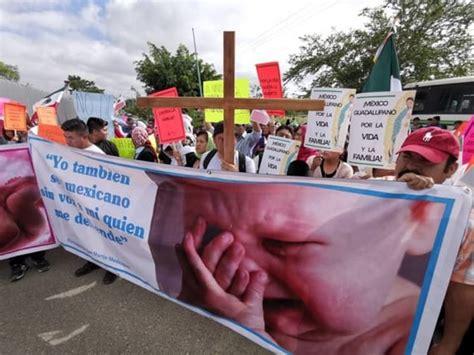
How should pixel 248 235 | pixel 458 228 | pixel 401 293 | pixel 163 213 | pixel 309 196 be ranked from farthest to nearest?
pixel 163 213, pixel 248 235, pixel 309 196, pixel 401 293, pixel 458 228

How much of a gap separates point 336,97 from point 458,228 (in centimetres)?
174

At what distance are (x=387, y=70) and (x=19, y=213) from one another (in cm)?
391

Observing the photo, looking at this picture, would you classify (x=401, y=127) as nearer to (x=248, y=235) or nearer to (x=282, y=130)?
(x=248, y=235)

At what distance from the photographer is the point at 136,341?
2.22 metres

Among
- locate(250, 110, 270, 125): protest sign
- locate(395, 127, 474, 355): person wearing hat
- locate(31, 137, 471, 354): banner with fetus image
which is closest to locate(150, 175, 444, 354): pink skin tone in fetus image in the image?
locate(31, 137, 471, 354): banner with fetus image

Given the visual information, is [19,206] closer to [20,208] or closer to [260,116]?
[20,208]

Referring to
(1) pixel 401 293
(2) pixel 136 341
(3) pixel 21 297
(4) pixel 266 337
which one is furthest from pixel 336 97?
(3) pixel 21 297

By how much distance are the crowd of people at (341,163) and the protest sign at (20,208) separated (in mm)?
244

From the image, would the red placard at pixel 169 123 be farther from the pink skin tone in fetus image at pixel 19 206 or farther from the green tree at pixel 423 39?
the green tree at pixel 423 39

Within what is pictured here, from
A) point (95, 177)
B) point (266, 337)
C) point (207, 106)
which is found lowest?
point (266, 337)

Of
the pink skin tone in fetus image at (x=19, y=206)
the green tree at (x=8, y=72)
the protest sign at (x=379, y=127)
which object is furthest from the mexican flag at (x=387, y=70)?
the green tree at (x=8, y=72)

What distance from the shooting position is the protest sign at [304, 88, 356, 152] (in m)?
2.71

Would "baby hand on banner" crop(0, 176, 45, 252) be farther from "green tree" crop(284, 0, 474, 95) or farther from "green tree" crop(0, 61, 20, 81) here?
"green tree" crop(0, 61, 20, 81)

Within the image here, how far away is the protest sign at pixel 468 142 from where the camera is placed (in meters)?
2.41
